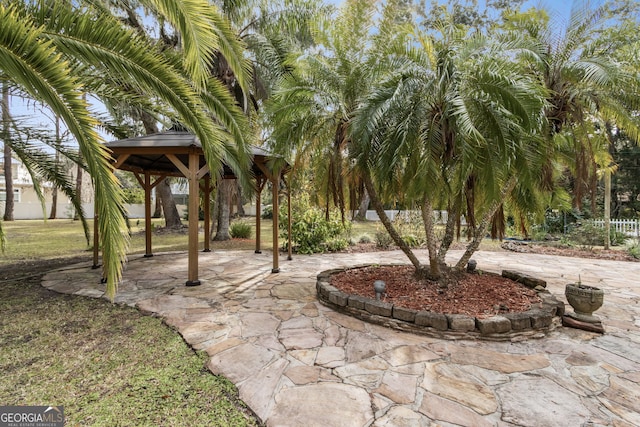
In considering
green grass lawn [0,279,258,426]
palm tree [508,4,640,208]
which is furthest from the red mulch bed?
green grass lawn [0,279,258,426]

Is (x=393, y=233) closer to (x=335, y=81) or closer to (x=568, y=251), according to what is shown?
(x=335, y=81)

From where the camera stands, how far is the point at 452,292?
4.40 metres

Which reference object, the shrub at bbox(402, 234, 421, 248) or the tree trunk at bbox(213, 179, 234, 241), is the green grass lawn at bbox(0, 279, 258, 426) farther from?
the shrub at bbox(402, 234, 421, 248)

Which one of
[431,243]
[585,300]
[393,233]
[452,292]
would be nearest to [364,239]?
[393,233]

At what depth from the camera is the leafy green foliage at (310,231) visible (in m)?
9.01

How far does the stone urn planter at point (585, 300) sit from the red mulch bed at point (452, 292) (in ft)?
1.50

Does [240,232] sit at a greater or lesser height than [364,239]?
greater

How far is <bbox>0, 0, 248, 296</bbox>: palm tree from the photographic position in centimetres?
218

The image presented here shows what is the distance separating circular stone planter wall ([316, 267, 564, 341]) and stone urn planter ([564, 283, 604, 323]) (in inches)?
6.6

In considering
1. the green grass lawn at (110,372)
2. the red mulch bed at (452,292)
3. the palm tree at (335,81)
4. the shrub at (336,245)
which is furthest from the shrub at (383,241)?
the green grass lawn at (110,372)

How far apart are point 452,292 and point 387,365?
2.04 metres

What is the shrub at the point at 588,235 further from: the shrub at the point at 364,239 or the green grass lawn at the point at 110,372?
the green grass lawn at the point at 110,372

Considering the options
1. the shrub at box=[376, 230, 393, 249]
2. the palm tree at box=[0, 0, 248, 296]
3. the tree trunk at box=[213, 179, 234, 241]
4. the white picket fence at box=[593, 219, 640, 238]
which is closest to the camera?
the palm tree at box=[0, 0, 248, 296]

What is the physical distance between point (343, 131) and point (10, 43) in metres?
3.88
